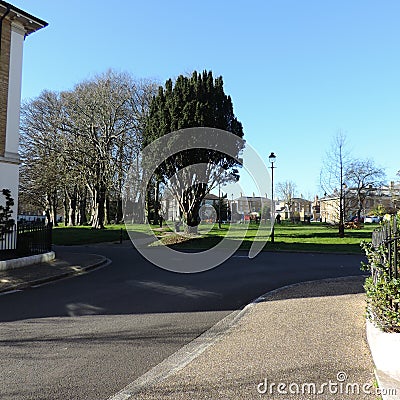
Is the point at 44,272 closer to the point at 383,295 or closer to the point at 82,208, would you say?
the point at 383,295

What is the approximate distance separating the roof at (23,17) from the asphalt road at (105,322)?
933 centimetres

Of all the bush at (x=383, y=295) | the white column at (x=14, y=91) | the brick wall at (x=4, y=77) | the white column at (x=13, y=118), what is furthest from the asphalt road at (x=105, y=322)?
the brick wall at (x=4, y=77)

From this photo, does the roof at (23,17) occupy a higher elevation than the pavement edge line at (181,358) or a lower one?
higher

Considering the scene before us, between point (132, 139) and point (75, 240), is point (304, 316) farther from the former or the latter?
point (132, 139)

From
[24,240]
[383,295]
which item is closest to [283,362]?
[383,295]

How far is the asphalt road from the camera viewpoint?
4008 mm

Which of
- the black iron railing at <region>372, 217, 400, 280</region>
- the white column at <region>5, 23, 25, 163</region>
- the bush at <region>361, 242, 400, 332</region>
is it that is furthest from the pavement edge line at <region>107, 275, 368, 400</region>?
the white column at <region>5, 23, 25, 163</region>

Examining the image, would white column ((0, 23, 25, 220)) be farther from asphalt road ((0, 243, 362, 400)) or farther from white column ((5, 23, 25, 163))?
asphalt road ((0, 243, 362, 400))

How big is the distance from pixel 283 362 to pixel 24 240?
11565mm

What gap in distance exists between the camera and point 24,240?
44.2 ft

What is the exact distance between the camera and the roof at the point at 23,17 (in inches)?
507

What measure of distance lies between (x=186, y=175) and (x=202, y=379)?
20.1 m

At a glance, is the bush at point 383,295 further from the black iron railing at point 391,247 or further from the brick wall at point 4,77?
the brick wall at point 4,77

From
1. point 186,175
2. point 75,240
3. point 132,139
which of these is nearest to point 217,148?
point 186,175
